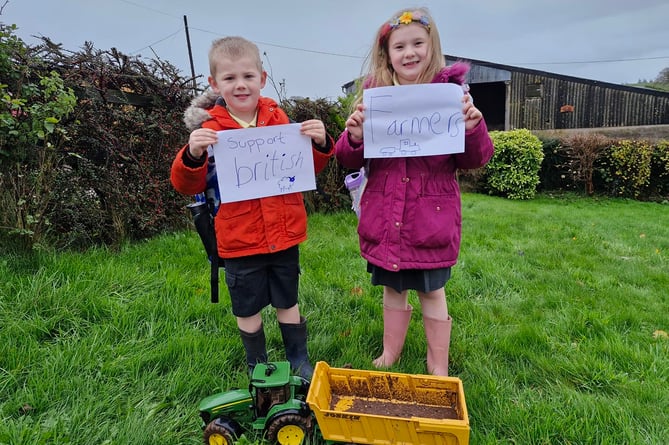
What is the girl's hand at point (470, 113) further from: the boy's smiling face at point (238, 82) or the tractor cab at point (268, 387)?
the tractor cab at point (268, 387)

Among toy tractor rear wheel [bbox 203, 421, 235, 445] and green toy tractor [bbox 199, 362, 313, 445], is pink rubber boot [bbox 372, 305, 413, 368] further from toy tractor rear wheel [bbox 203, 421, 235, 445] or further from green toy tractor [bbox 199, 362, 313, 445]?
toy tractor rear wheel [bbox 203, 421, 235, 445]

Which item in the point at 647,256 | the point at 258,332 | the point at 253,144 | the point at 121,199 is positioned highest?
the point at 253,144

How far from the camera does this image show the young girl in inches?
74.9

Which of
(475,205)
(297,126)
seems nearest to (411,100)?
(297,126)

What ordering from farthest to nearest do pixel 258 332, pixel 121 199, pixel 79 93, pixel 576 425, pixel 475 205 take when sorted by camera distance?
pixel 475 205 < pixel 121 199 < pixel 79 93 < pixel 258 332 < pixel 576 425

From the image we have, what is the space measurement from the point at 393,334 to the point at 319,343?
1.54 ft

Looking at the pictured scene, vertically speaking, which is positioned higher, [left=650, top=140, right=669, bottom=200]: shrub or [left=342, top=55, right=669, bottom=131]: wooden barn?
[left=342, top=55, right=669, bottom=131]: wooden barn

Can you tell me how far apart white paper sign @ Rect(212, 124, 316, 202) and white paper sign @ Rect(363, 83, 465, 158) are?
330 millimetres

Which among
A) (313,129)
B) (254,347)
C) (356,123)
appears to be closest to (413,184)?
(356,123)

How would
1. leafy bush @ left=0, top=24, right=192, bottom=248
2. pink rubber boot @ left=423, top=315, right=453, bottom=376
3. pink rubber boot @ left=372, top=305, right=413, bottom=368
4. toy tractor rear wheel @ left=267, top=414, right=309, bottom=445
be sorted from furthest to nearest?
leafy bush @ left=0, top=24, right=192, bottom=248 → pink rubber boot @ left=372, top=305, right=413, bottom=368 → pink rubber boot @ left=423, top=315, right=453, bottom=376 → toy tractor rear wheel @ left=267, top=414, right=309, bottom=445

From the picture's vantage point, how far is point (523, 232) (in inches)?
219

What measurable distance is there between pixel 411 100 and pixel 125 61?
3374 millimetres

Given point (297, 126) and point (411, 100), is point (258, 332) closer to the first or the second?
point (297, 126)

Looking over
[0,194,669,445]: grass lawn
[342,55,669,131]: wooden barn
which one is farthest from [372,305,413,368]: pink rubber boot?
[342,55,669,131]: wooden barn
